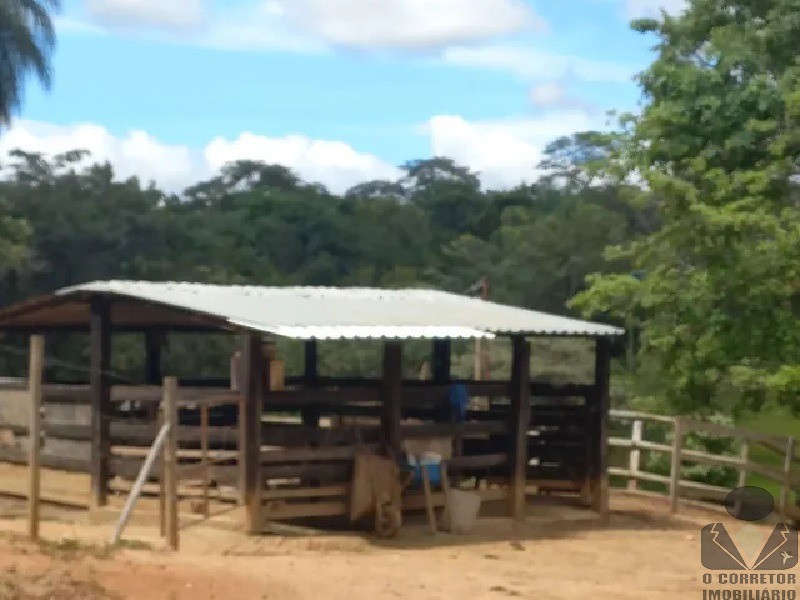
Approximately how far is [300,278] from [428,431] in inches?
1213

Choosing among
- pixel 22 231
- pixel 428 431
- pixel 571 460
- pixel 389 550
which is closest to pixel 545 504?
pixel 571 460

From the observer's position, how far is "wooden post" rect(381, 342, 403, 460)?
12.1 metres

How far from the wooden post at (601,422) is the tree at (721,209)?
177 cm

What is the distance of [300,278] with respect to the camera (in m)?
43.1

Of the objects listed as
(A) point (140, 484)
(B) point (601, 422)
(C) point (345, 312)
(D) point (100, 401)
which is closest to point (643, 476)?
(B) point (601, 422)

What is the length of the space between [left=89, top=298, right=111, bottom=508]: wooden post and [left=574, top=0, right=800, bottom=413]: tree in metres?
7.09

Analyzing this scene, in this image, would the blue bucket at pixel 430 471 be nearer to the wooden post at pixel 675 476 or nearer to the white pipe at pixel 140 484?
the white pipe at pixel 140 484

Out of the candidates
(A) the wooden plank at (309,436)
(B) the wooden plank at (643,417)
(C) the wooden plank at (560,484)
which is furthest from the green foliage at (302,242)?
(A) the wooden plank at (309,436)

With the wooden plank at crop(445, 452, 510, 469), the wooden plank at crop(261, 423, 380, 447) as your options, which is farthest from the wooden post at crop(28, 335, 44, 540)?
the wooden plank at crop(445, 452, 510, 469)

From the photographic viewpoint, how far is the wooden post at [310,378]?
14.1 m

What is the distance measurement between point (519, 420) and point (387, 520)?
224cm

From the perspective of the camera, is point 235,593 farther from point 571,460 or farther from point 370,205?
point 370,205

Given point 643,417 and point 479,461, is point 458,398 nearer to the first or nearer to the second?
point 479,461

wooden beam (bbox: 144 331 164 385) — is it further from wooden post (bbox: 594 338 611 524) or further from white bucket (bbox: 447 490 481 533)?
wooden post (bbox: 594 338 611 524)
